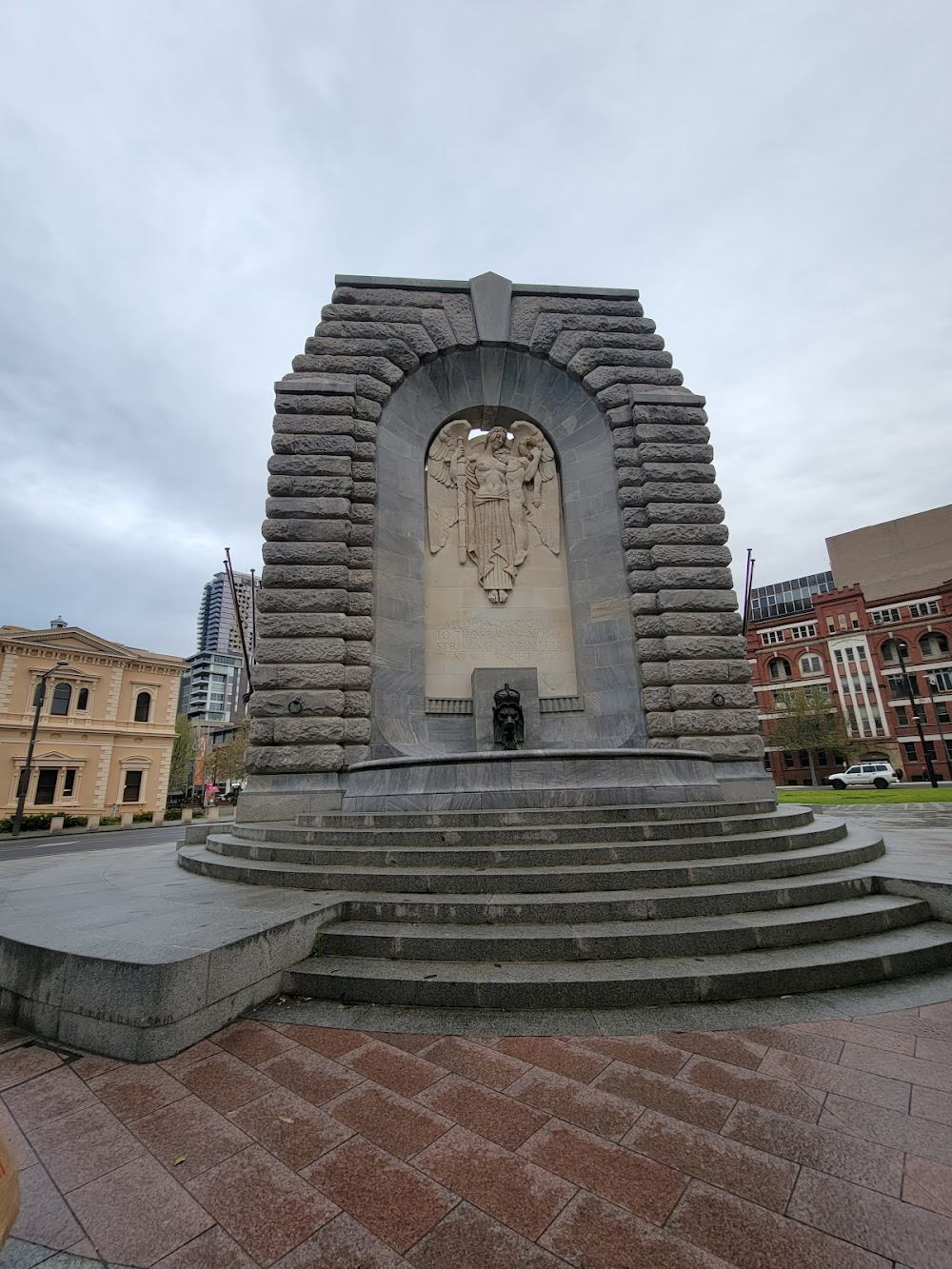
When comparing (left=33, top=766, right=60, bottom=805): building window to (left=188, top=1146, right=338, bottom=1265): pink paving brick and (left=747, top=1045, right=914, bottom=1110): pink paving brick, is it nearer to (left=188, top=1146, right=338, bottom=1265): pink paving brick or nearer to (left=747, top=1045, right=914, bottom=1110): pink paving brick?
(left=188, top=1146, right=338, bottom=1265): pink paving brick

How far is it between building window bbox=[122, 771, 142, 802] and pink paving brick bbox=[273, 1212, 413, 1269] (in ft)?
153

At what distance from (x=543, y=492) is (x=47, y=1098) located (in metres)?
11.7

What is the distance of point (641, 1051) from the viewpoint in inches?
124

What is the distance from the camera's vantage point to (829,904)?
15.8 feet

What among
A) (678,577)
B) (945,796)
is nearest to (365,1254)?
(678,577)

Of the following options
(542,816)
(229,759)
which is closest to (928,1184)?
(542,816)

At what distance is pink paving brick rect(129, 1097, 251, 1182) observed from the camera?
2.36 m

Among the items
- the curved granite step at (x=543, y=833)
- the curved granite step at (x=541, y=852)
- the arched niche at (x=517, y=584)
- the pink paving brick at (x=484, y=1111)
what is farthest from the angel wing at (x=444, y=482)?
the pink paving brick at (x=484, y=1111)

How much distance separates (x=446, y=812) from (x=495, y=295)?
1140cm

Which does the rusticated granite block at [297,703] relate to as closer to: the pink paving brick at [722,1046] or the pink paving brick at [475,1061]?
the pink paving brick at [475,1061]

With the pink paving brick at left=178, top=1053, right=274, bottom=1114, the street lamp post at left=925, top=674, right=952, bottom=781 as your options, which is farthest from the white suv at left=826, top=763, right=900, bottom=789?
the pink paving brick at left=178, top=1053, right=274, bottom=1114

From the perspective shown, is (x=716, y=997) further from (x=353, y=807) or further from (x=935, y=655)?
(x=935, y=655)

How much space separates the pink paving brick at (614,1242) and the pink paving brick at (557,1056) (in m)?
0.90

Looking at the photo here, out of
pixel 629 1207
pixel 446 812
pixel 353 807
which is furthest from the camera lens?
pixel 353 807
